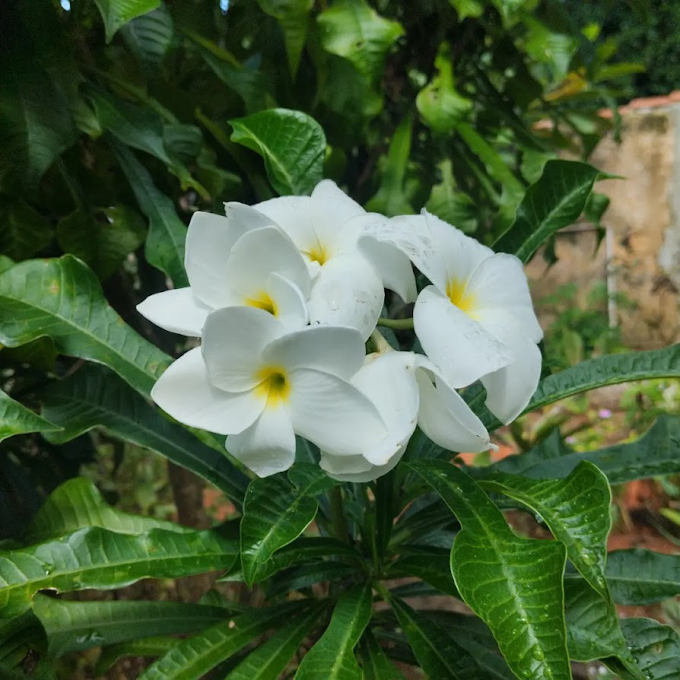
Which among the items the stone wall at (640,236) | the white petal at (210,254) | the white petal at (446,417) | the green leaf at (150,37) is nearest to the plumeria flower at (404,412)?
the white petal at (446,417)

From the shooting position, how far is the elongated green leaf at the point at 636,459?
28.6 inches

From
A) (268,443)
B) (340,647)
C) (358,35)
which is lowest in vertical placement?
(340,647)

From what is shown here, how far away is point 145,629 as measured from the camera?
0.67 m

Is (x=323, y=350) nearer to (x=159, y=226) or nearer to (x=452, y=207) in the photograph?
(x=159, y=226)

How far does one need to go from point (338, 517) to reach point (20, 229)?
0.55m

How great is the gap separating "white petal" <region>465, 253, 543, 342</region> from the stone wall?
3366 millimetres

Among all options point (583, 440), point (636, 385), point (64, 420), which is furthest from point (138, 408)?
point (636, 385)

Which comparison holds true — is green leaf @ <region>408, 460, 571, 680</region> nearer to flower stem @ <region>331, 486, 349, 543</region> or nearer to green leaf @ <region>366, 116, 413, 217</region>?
flower stem @ <region>331, 486, 349, 543</region>

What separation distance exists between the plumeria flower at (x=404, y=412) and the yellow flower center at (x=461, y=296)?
96mm

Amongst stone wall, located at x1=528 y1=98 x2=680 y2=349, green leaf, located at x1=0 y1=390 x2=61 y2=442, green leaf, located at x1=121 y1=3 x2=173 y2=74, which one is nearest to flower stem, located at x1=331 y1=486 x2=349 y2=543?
green leaf, located at x1=0 y1=390 x2=61 y2=442

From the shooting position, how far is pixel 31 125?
2.11ft

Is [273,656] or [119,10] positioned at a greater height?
[119,10]

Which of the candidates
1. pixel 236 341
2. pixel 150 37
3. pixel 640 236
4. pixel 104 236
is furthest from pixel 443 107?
pixel 640 236

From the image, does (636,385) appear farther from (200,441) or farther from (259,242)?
(259,242)
